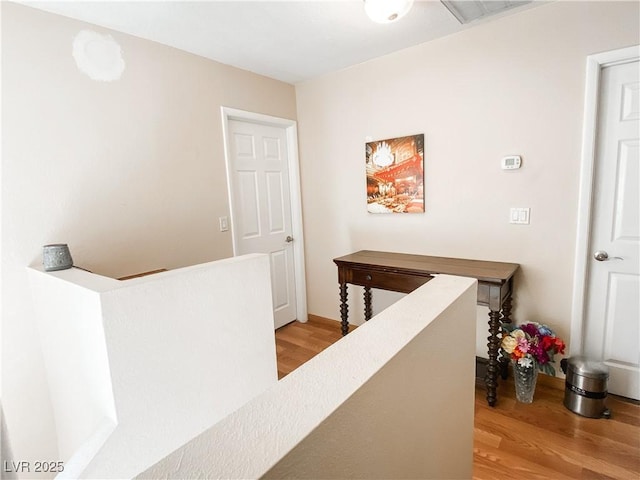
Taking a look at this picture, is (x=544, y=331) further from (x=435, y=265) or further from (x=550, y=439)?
(x=435, y=265)

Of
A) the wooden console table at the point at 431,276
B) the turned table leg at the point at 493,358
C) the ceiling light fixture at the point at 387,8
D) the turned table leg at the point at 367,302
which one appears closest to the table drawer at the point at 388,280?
the wooden console table at the point at 431,276

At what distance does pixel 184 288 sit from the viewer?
4.68 feet

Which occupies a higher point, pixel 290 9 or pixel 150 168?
pixel 290 9

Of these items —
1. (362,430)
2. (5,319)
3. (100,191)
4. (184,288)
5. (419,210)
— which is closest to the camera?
(362,430)

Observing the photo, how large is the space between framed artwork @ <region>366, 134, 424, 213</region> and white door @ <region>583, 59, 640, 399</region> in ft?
3.49

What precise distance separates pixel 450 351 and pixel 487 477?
0.94 metres

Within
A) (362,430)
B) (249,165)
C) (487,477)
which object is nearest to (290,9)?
(249,165)

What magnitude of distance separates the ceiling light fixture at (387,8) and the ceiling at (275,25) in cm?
18

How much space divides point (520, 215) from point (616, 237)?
51 centimetres

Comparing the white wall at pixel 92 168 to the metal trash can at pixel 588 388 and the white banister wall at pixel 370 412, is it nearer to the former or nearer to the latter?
the white banister wall at pixel 370 412

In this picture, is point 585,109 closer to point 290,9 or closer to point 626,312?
point 626,312

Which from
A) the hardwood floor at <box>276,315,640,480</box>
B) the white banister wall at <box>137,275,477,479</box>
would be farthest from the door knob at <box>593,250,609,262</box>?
the white banister wall at <box>137,275,477,479</box>

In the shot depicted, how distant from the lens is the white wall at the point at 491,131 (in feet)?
6.26

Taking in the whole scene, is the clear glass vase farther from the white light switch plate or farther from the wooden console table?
the white light switch plate
